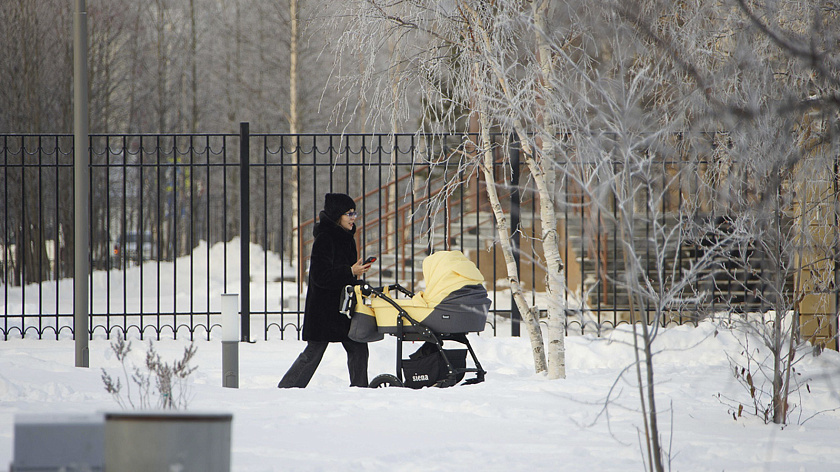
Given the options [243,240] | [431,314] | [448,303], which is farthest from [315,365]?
[243,240]

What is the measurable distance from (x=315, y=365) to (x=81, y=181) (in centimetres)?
247

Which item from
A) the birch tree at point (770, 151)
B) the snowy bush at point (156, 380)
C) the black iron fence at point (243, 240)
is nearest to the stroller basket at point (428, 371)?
the black iron fence at point (243, 240)

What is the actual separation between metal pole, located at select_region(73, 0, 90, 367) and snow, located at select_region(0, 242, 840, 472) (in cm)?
41

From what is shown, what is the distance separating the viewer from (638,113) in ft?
11.9

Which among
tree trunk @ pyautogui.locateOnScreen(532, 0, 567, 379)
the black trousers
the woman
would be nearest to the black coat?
the woman

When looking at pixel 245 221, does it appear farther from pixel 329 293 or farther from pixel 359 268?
pixel 359 268

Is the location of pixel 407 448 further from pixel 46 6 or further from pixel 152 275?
pixel 46 6

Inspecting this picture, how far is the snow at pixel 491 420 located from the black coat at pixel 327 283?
0.57 metres

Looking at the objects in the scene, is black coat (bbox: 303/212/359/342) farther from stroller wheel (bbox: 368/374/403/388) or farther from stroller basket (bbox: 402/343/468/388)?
stroller basket (bbox: 402/343/468/388)

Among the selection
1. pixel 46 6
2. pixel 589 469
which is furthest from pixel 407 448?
pixel 46 6

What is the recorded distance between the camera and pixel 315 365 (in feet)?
18.7

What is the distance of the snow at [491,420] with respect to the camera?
3.54 m

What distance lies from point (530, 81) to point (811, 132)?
199 cm

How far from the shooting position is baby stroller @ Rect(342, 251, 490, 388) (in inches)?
213
